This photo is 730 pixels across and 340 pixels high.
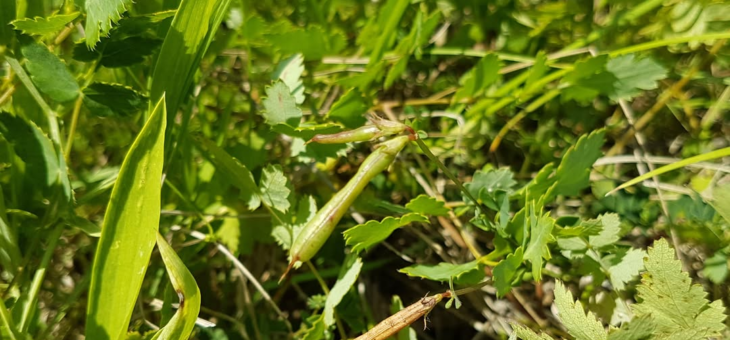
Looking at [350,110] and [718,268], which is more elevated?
[350,110]

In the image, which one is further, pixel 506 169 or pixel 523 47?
pixel 523 47

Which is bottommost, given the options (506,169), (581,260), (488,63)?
(581,260)

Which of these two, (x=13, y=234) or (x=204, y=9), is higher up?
(x=204, y=9)

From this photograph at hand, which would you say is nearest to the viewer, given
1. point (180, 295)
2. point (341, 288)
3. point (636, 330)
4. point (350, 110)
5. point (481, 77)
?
point (636, 330)

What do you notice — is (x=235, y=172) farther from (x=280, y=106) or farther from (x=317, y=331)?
(x=317, y=331)

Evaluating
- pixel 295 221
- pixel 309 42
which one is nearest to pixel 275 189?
pixel 295 221

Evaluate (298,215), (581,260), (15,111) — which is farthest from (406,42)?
(15,111)

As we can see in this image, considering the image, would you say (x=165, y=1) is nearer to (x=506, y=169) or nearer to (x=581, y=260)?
(x=506, y=169)
